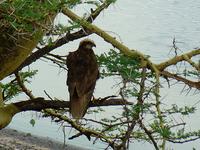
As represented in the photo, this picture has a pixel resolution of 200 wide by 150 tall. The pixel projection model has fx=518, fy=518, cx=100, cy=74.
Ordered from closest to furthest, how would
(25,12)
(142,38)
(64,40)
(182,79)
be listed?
(25,12), (182,79), (64,40), (142,38)

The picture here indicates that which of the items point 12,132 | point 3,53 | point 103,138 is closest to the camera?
point 3,53

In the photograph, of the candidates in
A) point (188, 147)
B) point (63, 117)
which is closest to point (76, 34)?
point (63, 117)

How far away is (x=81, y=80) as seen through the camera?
2.80m

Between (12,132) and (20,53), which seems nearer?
(20,53)

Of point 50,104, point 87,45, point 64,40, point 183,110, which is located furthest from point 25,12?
point 183,110

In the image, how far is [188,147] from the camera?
34.5 feet

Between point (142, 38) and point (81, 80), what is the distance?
12763 mm

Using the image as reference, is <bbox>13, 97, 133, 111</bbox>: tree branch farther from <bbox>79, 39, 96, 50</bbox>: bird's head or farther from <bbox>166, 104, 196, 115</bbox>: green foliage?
<bbox>166, 104, 196, 115</bbox>: green foliage

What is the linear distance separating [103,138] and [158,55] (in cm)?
788

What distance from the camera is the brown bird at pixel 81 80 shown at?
2744 millimetres

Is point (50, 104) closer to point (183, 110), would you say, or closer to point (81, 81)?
point (81, 81)

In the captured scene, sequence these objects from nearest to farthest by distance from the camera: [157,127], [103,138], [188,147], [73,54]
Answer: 1. [157,127]
2. [73,54]
3. [103,138]
4. [188,147]

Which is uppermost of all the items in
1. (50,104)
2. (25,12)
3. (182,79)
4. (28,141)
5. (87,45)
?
(28,141)

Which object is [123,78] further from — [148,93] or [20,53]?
[20,53]
